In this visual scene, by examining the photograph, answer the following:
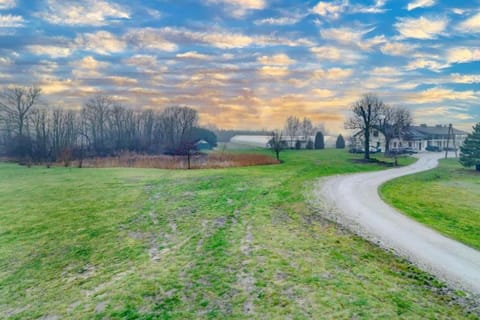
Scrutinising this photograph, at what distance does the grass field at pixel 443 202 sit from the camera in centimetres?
1136

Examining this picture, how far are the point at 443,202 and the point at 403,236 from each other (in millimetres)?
7500

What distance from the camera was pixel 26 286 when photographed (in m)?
7.71

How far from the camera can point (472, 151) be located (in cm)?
3195

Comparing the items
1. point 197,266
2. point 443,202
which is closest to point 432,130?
point 443,202

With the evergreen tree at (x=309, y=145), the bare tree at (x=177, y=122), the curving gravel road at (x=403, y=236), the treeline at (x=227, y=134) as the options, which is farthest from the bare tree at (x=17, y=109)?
the treeline at (x=227, y=134)

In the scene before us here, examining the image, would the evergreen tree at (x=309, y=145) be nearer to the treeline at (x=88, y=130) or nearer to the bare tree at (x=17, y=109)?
the treeline at (x=88, y=130)

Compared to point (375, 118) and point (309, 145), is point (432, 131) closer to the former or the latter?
point (309, 145)

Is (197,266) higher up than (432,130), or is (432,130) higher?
(432,130)

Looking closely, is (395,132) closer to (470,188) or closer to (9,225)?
(470,188)

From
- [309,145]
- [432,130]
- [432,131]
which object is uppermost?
[432,130]

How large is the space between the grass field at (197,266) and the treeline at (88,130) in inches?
969

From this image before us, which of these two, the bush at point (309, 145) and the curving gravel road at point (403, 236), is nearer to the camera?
the curving gravel road at point (403, 236)

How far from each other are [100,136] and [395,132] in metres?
54.2

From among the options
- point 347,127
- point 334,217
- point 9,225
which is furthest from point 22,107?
point 334,217
